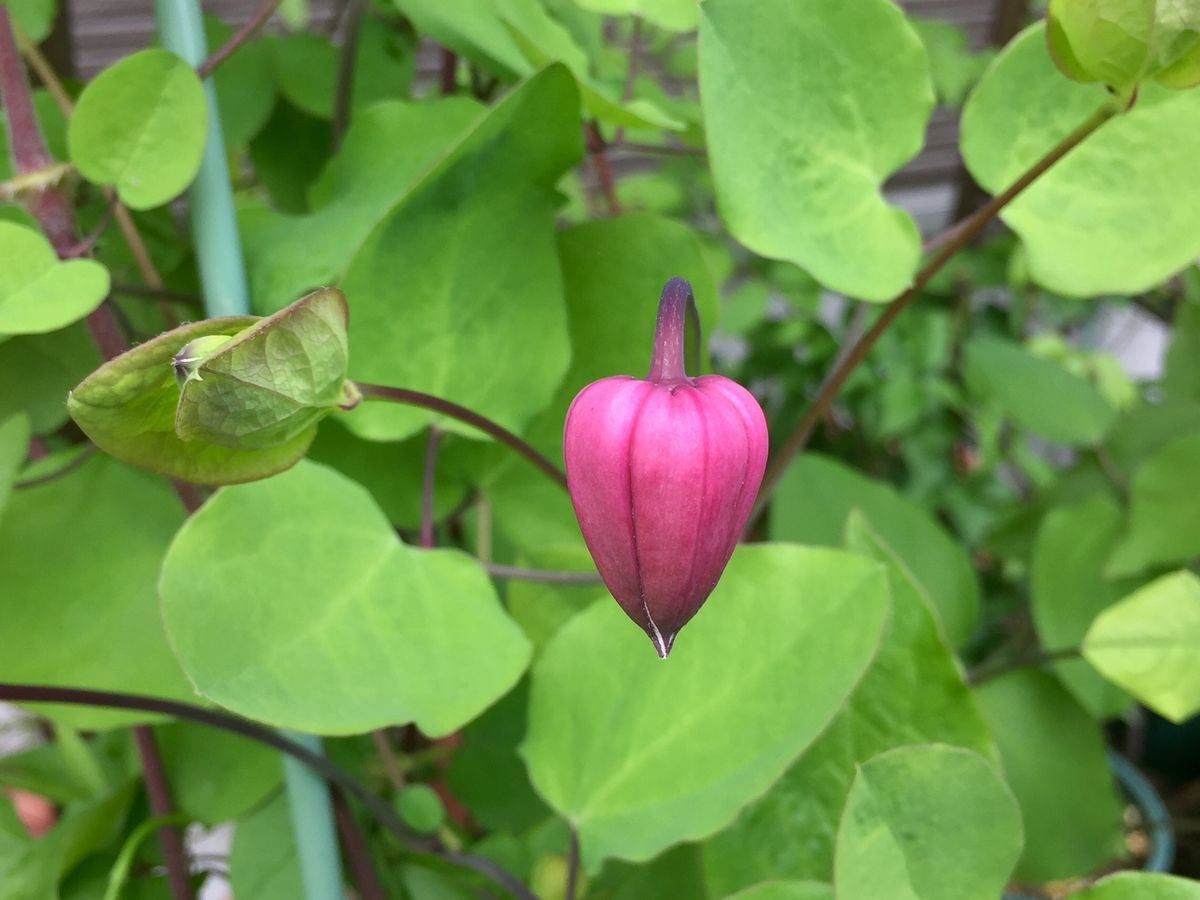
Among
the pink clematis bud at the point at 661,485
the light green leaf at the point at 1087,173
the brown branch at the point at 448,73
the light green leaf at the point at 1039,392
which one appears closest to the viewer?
the pink clematis bud at the point at 661,485

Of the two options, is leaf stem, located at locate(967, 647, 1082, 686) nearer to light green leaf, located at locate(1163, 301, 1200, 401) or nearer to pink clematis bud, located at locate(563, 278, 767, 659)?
light green leaf, located at locate(1163, 301, 1200, 401)

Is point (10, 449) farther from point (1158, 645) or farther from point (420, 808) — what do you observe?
point (1158, 645)

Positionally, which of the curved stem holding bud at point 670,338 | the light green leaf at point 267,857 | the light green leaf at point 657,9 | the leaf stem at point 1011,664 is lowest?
the leaf stem at point 1011,664

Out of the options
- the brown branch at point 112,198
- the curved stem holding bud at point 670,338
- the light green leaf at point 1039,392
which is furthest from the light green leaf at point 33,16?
the light green leaf at point 1039,392

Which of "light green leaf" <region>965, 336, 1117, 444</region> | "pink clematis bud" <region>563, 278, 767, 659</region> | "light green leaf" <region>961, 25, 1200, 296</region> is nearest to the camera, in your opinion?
"pink clematis bud" <region>563, 278, 767, 659</region>

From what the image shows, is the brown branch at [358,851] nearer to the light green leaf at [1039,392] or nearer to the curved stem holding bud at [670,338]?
the curved stem holding bud at [670,338]

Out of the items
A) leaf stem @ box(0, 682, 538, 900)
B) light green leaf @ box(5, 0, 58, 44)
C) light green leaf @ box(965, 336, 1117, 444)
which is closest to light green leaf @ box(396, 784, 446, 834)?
leaf stem @ box(0, 682, 538, 900)
